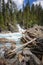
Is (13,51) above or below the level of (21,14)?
above

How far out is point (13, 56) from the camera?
31.3 ft

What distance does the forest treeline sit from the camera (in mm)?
43200

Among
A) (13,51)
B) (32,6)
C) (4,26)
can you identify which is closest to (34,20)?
(32,6)

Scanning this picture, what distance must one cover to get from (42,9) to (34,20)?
22.8ft

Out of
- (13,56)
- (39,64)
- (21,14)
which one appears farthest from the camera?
(21,14)

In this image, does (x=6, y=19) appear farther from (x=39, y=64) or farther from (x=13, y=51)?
(x=39, y=64)

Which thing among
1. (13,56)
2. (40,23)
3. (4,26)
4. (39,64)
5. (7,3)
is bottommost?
(40,23)

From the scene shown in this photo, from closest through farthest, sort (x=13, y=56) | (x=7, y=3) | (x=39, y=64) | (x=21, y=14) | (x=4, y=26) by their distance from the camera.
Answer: (x=39, y=64)
(x=13, y=56)
(x=4, y=26)
(x=7, y=3)
(x=21, y=14)

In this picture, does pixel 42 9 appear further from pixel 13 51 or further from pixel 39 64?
pixel 39 64

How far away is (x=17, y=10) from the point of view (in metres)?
51.6

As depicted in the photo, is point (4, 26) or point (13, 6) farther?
point (13, 6)

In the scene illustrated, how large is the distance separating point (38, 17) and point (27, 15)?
3372 mm

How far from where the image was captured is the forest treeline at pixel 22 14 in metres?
43.2

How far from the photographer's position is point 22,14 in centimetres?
4888
